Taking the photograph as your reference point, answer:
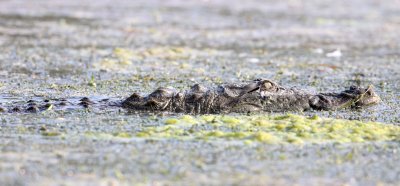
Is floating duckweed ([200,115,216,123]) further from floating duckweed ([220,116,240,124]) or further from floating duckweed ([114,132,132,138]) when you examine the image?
floating duckweed ([114,132,132,138])

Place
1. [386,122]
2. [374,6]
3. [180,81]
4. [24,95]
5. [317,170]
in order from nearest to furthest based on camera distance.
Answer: [317,170]
[386,122]
[24,95]
[180,81]
[374,6]

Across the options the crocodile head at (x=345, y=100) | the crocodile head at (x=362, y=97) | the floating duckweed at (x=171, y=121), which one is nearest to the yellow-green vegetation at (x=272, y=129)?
the floating duckweed at (x=171, y=121)

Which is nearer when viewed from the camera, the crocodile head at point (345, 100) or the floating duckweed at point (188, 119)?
the floating duckweed at point (188, 119)

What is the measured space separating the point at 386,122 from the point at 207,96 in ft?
6.56

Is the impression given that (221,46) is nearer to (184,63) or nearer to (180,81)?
(184,63)

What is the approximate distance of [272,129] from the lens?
834 cm

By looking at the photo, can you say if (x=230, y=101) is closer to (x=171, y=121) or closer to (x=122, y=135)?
(x=171, y=121)

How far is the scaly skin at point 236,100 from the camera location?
925 centimetres

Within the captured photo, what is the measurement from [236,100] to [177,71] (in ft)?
12.9

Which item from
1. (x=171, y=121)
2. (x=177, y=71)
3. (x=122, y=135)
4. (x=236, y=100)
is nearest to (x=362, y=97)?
(x=236, y=100)

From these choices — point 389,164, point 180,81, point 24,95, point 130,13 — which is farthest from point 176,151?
point 130,13

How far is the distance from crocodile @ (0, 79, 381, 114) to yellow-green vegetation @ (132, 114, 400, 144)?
346 mm

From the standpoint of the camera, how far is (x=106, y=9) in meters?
23.3

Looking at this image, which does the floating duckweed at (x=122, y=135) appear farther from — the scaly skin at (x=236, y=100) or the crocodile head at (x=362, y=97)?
the crocodile head at (x=362, y=97)
